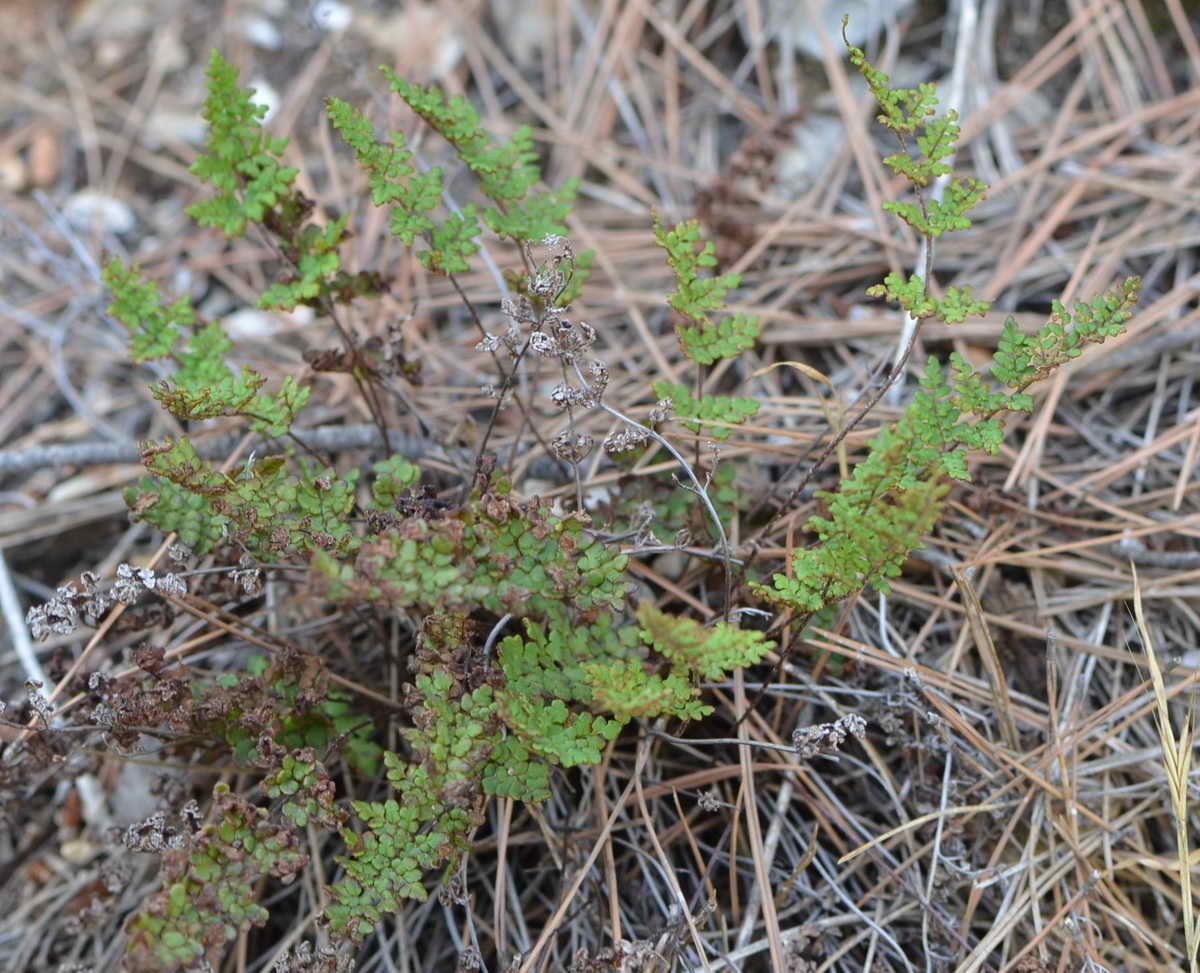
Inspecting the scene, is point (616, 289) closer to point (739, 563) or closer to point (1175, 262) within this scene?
point (739, 563)

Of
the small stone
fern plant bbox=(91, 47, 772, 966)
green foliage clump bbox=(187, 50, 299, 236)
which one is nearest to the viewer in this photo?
fern plant bbox=(91, 47, 772, 966)

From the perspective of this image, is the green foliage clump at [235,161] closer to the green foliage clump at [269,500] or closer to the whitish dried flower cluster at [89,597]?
the green foliage clump at [269,500]

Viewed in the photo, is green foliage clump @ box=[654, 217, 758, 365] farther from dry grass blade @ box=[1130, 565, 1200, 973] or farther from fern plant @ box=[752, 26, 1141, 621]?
dry grass blade @ box=[1130, 565, 1200, 973]

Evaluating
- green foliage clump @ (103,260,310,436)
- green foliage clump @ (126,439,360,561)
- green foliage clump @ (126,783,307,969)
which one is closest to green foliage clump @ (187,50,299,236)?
green foliage clump @ (103,260,310,436)

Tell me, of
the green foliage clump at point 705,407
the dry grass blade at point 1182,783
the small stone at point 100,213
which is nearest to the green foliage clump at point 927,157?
the green foliage clump at point 705,407

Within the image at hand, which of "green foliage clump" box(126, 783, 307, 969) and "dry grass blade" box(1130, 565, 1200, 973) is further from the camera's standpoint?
"dry grass blade" box(1130, 565, 1200, 973)

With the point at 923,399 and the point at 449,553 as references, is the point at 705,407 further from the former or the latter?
the point at 449,553
